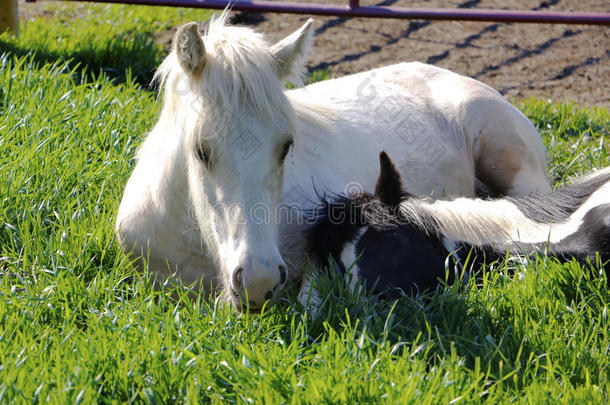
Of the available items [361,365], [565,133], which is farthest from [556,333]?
[565,133]

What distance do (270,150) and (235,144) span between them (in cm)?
14

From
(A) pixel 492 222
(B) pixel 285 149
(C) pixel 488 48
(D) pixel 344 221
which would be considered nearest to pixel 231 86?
(B) pixel 285 149

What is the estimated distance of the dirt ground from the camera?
6.23m

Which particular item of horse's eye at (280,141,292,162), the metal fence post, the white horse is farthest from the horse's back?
the metal fence post

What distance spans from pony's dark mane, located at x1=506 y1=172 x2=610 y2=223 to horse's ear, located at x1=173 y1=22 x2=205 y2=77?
160 centimetres

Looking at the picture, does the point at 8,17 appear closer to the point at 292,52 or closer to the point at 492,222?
the point at 292,52

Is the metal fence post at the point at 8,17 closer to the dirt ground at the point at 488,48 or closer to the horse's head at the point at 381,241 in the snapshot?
the dirt ground at the point at 488,48

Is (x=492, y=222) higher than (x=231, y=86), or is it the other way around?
(x=231, y=86)

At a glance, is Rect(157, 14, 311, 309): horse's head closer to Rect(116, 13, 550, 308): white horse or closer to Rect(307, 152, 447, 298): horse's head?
Rect(116, 13, 550, 308): white horse

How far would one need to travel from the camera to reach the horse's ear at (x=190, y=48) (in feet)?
8.84

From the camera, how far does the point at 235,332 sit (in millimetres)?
2600

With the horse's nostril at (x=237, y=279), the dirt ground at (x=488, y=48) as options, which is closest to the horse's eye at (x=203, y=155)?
the horse's nostril at (x=237, y=279)

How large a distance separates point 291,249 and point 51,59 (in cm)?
Result: 339

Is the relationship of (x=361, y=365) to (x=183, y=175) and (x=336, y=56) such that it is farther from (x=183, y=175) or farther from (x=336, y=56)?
(x=336, y=56)
